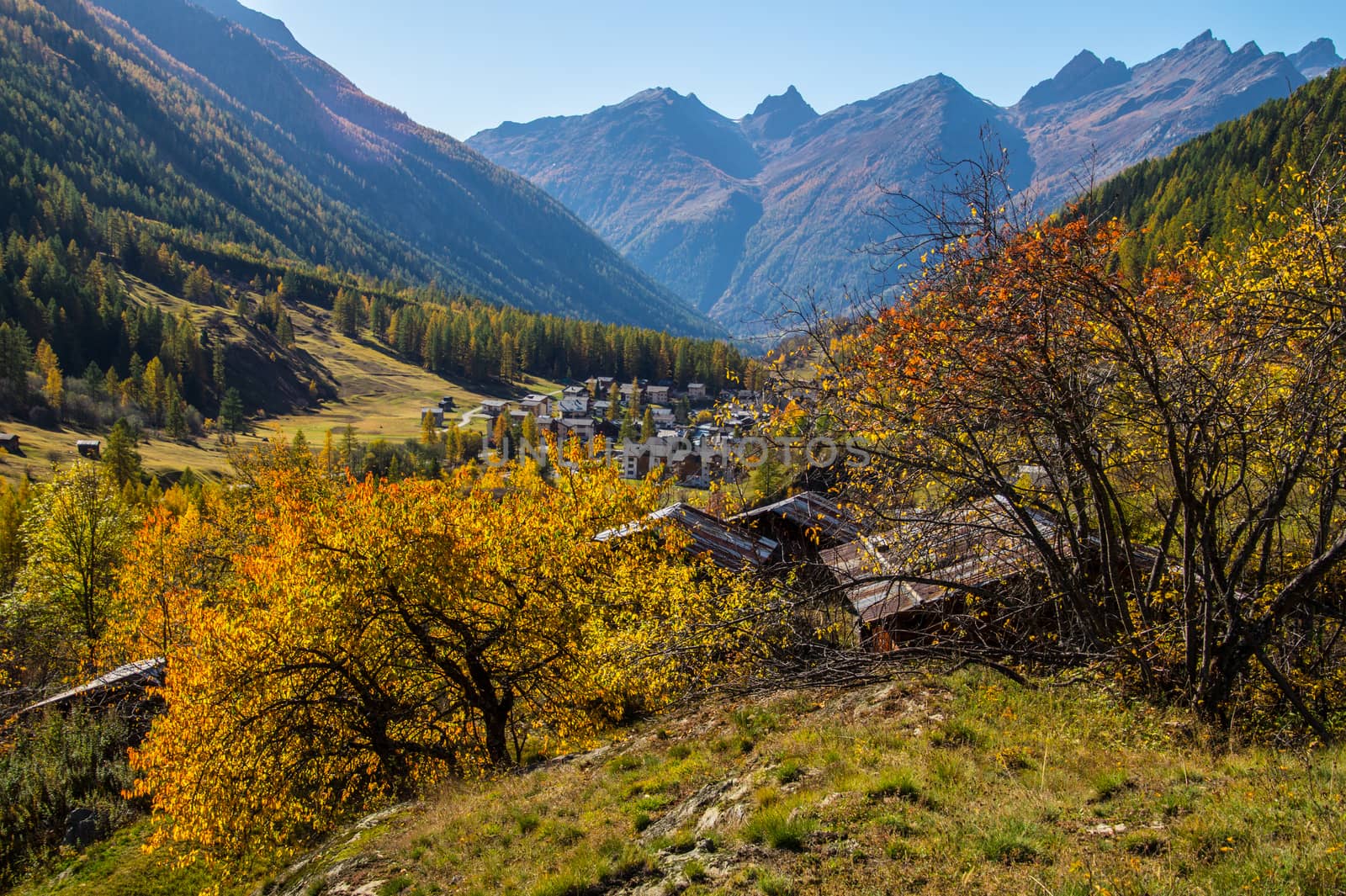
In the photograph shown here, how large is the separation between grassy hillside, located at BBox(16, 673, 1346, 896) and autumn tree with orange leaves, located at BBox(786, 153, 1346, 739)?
3.30 ft

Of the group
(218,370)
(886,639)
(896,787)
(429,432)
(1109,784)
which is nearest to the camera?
(1109,784)

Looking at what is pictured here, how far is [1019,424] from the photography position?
8.46 m

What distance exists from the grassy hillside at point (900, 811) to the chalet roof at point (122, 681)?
17.8 meters

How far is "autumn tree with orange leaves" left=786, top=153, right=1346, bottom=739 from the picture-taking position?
7305 millimetres

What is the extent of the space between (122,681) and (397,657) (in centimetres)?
1643

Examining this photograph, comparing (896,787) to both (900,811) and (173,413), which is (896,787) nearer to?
(900,811)

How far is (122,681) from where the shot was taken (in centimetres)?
2622

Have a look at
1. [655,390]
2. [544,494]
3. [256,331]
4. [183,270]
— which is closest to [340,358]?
[256,331]

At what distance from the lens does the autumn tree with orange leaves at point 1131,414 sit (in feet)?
24.0

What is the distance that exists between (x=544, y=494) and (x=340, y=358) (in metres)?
185

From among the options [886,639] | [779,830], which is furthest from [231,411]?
[779,830]

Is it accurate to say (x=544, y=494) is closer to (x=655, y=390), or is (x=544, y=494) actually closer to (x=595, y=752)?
(x=595, y=752)

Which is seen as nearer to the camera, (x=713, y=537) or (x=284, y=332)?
(x=713, y=537)

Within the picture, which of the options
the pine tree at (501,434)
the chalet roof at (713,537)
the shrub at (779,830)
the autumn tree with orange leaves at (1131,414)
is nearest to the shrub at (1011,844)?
the shrub at (779,830)
